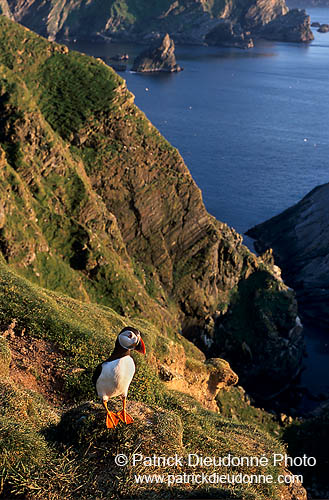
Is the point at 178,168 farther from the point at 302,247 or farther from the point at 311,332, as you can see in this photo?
the point at 302,247

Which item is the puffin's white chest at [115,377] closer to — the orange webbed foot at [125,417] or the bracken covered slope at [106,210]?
the orange webbed foot at [125,417]

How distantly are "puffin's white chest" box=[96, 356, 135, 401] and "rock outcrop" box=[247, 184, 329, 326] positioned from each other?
12910 centimetres

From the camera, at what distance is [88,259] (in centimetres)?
7131

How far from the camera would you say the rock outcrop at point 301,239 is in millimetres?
144750

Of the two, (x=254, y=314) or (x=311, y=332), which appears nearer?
(x=254, y=314)

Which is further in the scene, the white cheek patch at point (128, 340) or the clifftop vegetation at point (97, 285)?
the clifftop vegetation at point (97, 285)

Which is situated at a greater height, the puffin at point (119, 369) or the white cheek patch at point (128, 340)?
the white cheek patch at point (128, 340)

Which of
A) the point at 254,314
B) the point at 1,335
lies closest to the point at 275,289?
the point at 254,314

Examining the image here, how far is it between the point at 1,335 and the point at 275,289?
89.6 metres

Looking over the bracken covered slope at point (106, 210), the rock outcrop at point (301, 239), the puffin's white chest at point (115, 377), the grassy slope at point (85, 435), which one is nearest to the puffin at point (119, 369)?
the puffin's white chest at point (115, 377)

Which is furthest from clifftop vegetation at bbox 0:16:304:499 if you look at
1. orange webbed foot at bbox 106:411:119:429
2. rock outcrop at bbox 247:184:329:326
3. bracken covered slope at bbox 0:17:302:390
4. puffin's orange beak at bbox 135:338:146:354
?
rock outcrop at bbox 247:184:329:326

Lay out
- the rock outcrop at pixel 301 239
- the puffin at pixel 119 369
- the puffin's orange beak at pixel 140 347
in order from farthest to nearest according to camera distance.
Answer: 1. the rock outcrop at pixel 301 239
2. the puffin at pixel 119 369
3. the puffin's orange beak at pixel 140 347

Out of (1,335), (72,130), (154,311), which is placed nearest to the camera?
(1,335)

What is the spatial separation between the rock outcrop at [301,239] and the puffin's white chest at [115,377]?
129 meters
